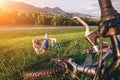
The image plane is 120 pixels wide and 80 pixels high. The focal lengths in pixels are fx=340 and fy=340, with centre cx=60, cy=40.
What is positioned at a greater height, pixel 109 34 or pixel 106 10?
pixel 106 10

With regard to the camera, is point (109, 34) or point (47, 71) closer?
point (109, 34)

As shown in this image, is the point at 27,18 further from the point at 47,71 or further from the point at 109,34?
the point at 109,34

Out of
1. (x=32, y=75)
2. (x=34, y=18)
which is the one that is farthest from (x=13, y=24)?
(x=32, y=75)

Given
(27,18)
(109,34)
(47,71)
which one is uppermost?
(109,34)

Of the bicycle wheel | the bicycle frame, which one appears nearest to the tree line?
the bicycle wheel

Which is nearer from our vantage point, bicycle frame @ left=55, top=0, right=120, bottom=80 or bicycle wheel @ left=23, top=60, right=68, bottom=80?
bicycle frame @ left=55, top=0, right=120, bottom=80

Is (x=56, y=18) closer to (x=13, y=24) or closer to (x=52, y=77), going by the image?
(x=13, y=24)

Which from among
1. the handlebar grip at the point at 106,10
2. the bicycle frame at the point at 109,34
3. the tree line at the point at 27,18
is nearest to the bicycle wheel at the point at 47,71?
the bicycle frame at the point at 109,34

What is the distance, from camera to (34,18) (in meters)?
43.6


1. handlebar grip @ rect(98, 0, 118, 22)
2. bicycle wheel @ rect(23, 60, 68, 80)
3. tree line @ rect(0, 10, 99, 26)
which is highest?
handlebar grip @ rect(98, 0, 118, 22)

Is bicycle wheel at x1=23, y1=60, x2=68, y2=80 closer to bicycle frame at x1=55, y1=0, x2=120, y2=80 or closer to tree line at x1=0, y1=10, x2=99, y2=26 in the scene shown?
bicycle frame at x1=55, y1=0, x2=120, y2=80

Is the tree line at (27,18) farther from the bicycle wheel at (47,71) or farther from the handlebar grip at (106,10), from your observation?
the handlebar grip at (106,10)

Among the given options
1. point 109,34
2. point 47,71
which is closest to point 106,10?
point 109,34

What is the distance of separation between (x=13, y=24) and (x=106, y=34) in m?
43.3
